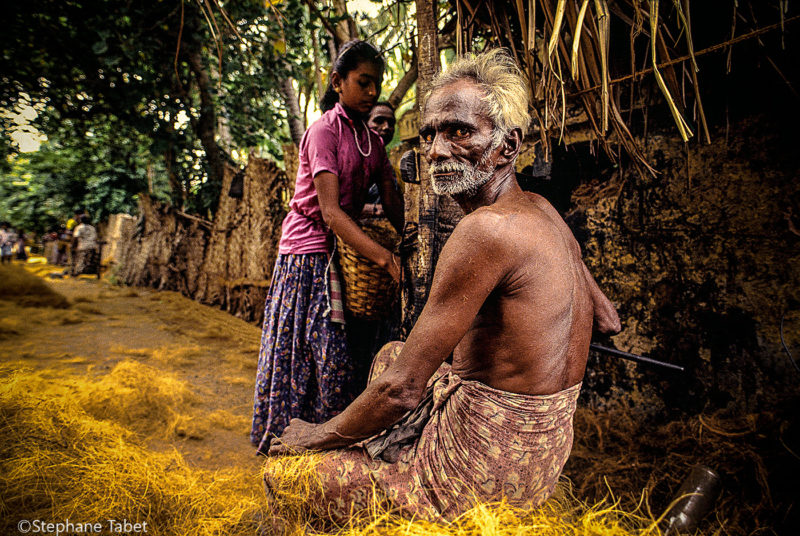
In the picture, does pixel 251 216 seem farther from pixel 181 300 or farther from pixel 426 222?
pixel 426 222

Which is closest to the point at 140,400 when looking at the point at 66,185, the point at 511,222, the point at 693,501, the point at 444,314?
the point at 444,314

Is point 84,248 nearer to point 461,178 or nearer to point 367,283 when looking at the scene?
point 367,283

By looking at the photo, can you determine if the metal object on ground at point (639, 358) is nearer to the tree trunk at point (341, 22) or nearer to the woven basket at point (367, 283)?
the woven basket at point (367, 283)

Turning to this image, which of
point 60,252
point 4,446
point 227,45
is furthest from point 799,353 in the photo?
point 60,252

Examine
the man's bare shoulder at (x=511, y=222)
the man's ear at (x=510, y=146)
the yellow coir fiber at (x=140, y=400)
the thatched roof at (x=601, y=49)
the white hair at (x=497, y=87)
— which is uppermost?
the thatched roof at (x=601, y=49)

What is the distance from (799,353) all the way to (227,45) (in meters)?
7.38

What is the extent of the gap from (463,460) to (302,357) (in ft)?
4.69

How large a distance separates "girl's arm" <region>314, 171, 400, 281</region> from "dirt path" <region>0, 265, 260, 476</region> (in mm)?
1675

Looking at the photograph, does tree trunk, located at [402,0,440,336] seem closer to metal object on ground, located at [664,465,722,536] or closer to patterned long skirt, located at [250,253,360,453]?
patterned long skirt, located at [250,253,360,453]

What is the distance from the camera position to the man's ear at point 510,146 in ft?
4.90

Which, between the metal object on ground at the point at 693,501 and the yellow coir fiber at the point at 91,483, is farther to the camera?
the metal object on ground at the point at 693,501

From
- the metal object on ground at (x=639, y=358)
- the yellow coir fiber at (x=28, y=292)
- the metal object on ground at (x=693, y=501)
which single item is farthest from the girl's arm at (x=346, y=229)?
the yellow coir fiber at (x=28, y=292)

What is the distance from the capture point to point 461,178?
1.50m

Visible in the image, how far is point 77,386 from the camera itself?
117 inches
